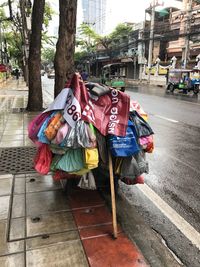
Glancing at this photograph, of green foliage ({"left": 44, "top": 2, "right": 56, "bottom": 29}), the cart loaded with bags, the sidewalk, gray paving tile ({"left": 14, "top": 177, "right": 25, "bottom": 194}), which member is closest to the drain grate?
the sidewalk

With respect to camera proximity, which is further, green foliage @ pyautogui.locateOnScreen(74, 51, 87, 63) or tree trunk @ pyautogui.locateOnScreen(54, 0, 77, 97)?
green foliage @ pyautogui.locateOnScreen(74, 51, 87, 63)

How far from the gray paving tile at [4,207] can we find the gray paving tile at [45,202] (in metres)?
0.24

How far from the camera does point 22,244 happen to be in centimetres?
289

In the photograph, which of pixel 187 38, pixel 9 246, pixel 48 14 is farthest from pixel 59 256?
pixel 187 38

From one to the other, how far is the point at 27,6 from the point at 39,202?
18.4 meters

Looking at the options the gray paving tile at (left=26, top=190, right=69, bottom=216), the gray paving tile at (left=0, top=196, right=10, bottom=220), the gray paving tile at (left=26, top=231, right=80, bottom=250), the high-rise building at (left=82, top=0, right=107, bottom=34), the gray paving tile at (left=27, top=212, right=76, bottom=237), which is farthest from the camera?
the high-rise building at (left=82, top=0, right=107, bottom=34)

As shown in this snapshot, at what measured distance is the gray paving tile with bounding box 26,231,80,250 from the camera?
9.45 feet

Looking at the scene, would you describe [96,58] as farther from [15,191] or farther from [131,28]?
[15,191]

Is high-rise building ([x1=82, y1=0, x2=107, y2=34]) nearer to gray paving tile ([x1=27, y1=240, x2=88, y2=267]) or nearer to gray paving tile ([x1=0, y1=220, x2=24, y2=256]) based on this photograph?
gray paving tile ([x1=0, y1=220, x2=24, y2=256])

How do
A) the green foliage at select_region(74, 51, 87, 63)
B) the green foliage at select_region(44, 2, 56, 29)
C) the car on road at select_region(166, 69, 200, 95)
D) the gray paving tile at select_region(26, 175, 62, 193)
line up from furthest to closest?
the green foliage at select_region(74, 51, 87, 63) → the green foliage at select_region(44, 2, 56, 29) → the car on road at select_region(166, 69, 200, 95) → the gray paving tile at select_region(26, 175, 62, 193)

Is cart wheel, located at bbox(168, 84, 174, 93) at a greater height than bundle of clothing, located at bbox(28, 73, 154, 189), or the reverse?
bundle of clothing, located at bbox(28, 73, 154, 189)

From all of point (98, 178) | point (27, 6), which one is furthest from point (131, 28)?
point (98, 178)

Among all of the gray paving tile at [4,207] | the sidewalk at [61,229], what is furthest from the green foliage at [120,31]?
the gray paving tile at [4,207]

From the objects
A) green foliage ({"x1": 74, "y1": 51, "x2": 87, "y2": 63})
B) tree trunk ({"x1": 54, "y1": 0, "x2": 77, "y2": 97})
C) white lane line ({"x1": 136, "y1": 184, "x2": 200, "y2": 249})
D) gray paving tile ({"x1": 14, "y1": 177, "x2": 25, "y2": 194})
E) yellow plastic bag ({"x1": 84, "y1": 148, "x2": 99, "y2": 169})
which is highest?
green foliage ({"x1": 74, "y1": 51, "x2": 87, "y2": 63})
